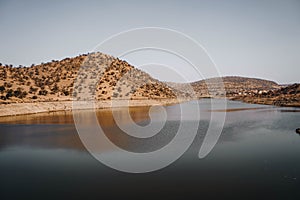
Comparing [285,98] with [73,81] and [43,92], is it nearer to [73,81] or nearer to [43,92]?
[73,81]

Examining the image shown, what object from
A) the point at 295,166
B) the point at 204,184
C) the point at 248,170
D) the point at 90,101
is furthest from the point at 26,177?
the point at 90,101

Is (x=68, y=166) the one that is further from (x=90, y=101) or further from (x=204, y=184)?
(x=90, y=101)

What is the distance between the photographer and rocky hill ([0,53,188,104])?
52219mm

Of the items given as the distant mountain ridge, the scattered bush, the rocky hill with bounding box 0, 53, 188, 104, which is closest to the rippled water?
the rocky hill with bounding box 0, 53, 188, 104

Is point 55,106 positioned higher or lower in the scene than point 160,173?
higher

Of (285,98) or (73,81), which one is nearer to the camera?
(285,98)

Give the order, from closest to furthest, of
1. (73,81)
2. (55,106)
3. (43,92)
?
(55,106), (43,92), (73,81)

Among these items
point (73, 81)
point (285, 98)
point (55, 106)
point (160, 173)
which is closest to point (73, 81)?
point (73, 81)

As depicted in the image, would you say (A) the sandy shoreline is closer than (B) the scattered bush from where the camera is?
Yes

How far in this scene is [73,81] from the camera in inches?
2566

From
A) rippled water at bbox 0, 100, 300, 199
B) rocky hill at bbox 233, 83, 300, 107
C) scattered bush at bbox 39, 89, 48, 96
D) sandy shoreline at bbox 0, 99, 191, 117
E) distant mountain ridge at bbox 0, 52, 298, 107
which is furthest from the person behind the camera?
rocky hill at bbox 233, 83, 300, 107

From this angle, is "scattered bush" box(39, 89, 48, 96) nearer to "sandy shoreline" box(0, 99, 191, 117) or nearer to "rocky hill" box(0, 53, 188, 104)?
"rocky hill" box(0, 53, 188, 104)

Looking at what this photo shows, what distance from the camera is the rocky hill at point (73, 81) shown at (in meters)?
52.2

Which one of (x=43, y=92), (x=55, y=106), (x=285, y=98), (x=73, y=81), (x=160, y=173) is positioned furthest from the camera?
(x=73, y=81)
